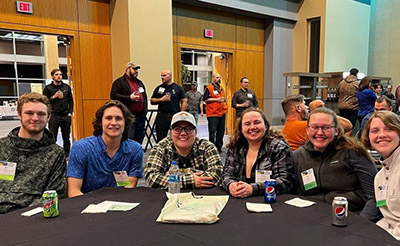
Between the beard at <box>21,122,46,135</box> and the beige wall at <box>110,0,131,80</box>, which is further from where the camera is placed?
the beige wall at <box>110,0,131,80</box>

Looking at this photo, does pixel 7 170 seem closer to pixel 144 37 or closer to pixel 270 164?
pixel 270 164

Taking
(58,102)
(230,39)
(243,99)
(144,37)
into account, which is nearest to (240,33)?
(230,39)

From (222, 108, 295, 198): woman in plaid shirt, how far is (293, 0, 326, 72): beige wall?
8.20 m

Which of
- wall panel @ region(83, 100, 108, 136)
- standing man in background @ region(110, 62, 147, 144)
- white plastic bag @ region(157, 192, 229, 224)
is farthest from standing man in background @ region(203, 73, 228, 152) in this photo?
white plastic bag @ region(157, 192, 229, 224)

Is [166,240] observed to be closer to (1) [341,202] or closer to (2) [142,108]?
(1) [341,202]

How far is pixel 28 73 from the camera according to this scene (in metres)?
14.8

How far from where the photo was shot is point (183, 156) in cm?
223

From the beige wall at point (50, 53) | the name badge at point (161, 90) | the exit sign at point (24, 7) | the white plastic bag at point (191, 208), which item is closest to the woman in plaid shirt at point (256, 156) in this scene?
the white plastic bag at point (191, 208)

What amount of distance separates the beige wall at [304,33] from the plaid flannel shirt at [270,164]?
823 cm

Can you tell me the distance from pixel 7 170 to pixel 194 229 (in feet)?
4.49

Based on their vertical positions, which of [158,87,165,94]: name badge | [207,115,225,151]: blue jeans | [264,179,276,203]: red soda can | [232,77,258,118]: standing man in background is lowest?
[207,115,225,151]: blue jeans

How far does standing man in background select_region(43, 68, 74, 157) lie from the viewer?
500cm

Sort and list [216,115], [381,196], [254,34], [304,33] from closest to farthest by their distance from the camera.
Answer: [381,196] → [216,115] → [254,34] → [304,33]

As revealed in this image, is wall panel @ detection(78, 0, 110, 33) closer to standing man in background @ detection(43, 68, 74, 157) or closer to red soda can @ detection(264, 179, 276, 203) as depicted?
standing man in background @ detection(43, 68, 74, 157)
